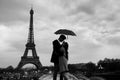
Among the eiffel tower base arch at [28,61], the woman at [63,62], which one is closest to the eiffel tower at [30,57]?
the eiffel tower base arch at [28,61]

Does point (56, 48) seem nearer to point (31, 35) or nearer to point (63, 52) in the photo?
point (63, 52)

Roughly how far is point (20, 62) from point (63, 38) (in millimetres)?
80286

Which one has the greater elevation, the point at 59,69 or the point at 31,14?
the point at 31,14

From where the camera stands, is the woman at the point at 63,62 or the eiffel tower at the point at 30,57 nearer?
the woman at the point at 63,62

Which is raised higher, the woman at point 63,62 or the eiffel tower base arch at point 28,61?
the eiffel tower base arch at point 28,61

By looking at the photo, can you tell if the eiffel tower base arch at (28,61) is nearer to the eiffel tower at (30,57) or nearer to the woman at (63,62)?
the eiffel tower at (30,57)

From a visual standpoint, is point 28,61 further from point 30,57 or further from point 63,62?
point 63,62

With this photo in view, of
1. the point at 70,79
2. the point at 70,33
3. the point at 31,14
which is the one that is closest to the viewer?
the point at 70,33

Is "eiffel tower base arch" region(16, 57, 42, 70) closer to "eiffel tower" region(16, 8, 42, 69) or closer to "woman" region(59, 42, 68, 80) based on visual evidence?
"eiffel tower" region(16, 8, 42, 69)

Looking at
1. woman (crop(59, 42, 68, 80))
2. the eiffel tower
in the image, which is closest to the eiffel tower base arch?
the eiffel tower

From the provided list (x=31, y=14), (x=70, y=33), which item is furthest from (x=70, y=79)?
(x=31, y=14)

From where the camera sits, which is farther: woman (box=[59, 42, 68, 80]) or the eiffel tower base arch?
the eiffel tower base arch

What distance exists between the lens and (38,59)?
86.9 m

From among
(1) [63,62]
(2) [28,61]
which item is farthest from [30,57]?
(1) [63,62]
